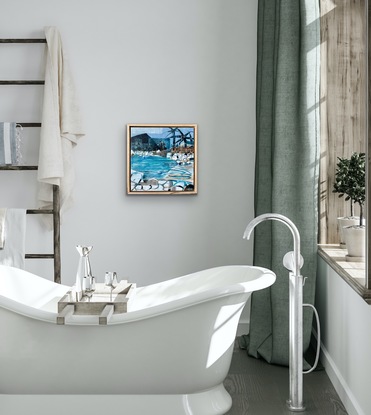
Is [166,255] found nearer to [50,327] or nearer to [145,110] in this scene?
[145,110]

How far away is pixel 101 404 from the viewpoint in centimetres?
336

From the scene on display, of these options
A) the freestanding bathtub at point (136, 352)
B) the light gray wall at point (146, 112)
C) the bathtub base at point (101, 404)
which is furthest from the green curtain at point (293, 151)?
the bathtub base at point (101, 404)

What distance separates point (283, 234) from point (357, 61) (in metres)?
1.20

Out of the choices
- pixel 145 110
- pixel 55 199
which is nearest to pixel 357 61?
pixel 145 110

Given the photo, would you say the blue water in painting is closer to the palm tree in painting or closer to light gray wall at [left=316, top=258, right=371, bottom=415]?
the palm tree in painting

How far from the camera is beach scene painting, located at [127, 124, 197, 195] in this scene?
484 cm

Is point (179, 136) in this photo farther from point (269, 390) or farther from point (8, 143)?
point (269, 390)

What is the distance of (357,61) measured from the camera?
4.32 m

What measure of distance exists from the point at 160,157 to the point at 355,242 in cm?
165

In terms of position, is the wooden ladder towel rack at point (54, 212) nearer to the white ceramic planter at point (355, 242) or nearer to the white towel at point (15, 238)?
the white towel at point (15, 238)

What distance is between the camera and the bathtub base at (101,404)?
3348mm

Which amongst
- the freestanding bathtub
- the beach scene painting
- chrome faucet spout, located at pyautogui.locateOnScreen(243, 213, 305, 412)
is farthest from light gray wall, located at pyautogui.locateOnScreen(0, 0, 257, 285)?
the freestanding bathtub

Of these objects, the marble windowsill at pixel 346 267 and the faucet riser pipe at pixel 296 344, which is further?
the faucet riser pipe at pixel 296 344

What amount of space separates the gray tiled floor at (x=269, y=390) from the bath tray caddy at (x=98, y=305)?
2.66 ft
